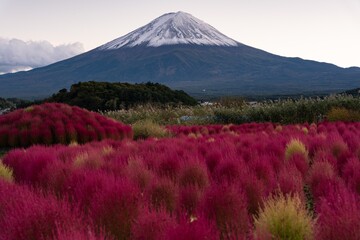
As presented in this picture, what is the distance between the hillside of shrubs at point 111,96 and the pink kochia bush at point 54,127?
18.0 m

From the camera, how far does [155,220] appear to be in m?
2.41

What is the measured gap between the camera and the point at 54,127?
9672 mm

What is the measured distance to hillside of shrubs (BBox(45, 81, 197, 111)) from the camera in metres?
29.5

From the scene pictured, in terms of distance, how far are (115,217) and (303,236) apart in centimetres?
112

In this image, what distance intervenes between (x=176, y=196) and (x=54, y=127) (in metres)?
6.82

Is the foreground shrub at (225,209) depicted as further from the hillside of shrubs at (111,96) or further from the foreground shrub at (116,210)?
the hillside of shrubs at (111,96)

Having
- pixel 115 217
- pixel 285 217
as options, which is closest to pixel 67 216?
pixel 115 217

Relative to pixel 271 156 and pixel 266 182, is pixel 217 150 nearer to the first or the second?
pixel 271 156

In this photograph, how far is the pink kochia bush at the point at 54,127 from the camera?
945 centimetres

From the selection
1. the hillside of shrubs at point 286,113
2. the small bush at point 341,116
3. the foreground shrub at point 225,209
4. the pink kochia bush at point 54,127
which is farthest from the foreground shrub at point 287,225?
the hillside of shrubs at point 286,113

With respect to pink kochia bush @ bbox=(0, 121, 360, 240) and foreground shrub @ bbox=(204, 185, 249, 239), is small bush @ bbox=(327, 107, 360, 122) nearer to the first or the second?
pink kochia bush @ bbox=(0, 121, 360, 240)

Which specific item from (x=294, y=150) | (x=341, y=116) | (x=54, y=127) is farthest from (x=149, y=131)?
(x=294, y=150)

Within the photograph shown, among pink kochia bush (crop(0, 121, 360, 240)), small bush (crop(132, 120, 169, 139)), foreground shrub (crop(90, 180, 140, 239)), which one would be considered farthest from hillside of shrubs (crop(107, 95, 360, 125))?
foreground shrub (crop(90, 180, 140, 239))

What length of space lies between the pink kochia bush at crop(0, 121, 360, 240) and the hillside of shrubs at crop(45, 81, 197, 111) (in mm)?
23673
